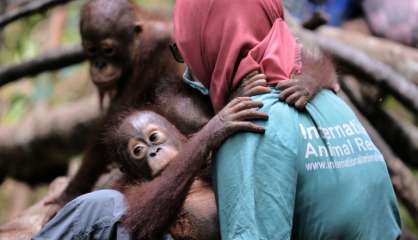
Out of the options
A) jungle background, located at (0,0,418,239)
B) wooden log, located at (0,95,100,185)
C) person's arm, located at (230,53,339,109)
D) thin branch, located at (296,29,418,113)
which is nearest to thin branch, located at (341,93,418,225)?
jungle background, located at (0,0,418,239)

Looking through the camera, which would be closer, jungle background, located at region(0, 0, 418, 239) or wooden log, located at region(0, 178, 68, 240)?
wooden log, located at region(0, 178, 68, 240)

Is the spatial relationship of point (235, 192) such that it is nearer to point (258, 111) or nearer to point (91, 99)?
point (258, 111)

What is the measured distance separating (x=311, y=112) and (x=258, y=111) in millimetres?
175

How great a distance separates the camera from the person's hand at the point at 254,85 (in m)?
2.42

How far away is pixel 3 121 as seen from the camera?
7574mm

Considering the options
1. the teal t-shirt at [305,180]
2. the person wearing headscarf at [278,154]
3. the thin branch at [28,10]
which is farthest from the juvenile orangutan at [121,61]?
the teal t-shirt at [305,180]

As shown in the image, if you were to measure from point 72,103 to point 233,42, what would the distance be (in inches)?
171

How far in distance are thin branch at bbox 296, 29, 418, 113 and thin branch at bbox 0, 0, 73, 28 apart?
142 cm

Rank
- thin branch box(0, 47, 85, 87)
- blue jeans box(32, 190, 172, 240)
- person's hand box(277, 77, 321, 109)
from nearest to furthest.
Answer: person's hand box(277, 77, 321, 109) → blue jeans box(32, 190, 172, 240) → thin branch box(0, 47, 85, 87)

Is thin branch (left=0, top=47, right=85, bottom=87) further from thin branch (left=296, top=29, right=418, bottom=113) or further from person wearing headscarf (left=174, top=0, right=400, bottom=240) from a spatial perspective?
person wearing headscarf (left=174, top=0, right=400, bottom=240)

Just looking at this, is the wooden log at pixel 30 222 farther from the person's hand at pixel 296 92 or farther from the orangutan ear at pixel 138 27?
the person's hand at pixel 296 92

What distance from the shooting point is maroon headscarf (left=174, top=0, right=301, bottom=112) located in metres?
2.46

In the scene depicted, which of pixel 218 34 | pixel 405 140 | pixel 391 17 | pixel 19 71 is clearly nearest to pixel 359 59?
pixel 405 140

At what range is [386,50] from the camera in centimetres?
572
